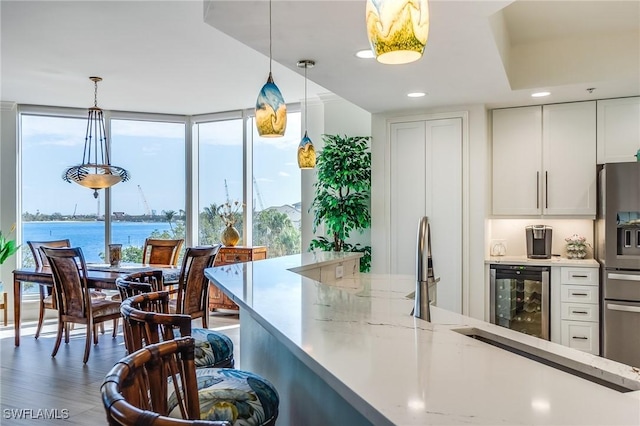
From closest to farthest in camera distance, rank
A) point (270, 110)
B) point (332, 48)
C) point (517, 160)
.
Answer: point (270, 110) → point (332, 48) → point (517, 160)

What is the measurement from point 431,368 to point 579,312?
3584 millimetres

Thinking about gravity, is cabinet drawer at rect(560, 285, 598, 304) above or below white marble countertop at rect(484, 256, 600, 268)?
below

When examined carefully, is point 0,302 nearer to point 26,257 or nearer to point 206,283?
point 26,257

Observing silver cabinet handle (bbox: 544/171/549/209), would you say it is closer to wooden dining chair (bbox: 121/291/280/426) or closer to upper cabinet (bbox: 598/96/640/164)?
upper cabinet (bbox: 598/96/640/164)

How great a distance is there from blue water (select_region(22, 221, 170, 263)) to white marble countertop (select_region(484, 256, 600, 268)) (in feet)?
14.9

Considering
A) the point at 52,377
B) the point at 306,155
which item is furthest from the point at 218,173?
the point at 52,377

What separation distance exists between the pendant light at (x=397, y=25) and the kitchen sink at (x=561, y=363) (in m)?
0.92

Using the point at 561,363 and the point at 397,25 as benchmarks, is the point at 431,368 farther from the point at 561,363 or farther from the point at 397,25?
the point at 397,25

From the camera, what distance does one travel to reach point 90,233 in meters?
6.51

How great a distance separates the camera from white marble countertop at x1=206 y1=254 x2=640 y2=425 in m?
0.89

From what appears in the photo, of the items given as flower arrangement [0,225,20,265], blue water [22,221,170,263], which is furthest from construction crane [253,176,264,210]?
flower arrangement [0,225,20,265]

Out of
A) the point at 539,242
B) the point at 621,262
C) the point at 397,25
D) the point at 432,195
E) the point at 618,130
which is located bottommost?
the point at 621,262

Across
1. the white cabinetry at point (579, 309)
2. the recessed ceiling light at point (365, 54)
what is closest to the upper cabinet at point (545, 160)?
the white cabinetry at point (579, 309)

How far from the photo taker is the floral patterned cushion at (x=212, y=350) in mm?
2174
